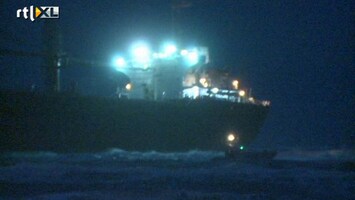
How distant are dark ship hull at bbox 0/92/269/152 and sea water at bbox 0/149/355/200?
1.29 meters

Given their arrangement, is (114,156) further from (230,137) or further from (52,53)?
(230,137)

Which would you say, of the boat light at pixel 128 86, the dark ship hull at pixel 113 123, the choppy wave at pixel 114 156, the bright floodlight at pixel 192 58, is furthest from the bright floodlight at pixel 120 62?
the choppy wave at pixel 114 156

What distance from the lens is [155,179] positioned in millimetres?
25250

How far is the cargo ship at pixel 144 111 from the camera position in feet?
122

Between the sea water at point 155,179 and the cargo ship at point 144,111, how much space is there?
1640 millimetres

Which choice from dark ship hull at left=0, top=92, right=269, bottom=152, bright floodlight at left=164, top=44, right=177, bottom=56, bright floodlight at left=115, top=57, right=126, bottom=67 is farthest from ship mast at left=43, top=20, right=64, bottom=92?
bright floodlight at left=164, top=44, right=177, bottom=56

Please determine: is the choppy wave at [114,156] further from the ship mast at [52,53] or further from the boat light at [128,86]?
the boat light at [128,86]

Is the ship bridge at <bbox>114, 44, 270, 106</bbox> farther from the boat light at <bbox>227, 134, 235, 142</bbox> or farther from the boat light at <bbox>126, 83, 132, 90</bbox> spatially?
the boat light at <bbox>227, 134, 235, 142</bbox>

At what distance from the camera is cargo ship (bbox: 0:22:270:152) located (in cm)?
3716

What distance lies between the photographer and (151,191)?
2120cm

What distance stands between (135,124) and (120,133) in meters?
1.38

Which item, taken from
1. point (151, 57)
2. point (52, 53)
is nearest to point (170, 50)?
point (151, 57)

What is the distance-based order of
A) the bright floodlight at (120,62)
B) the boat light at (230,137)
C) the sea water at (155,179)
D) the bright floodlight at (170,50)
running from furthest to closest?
the bright floodlight at (170,50)
the bright floodlight at (120,62)
the boat light at (230,137)
the sea water at (155,179)

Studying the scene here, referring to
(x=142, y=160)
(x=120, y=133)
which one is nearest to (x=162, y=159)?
(x=142, y=160)
